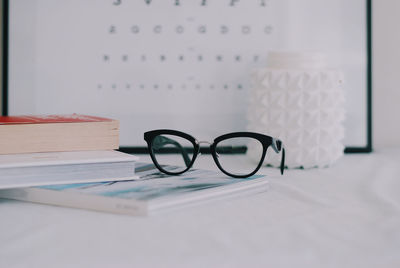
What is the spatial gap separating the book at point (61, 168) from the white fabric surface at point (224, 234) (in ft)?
0.11

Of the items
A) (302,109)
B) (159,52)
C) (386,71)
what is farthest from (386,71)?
(159,52)

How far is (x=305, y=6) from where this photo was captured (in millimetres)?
1122

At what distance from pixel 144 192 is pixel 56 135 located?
8.0 inches

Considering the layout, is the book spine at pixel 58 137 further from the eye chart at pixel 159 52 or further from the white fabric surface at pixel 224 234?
the eye chart at pixel 159 52

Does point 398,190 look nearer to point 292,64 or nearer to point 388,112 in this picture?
point 292,64

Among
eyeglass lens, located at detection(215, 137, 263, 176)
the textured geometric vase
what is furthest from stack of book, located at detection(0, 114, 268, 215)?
the textured geometric vase

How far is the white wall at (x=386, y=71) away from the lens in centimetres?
120

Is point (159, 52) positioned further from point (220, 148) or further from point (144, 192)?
point (144, 192)

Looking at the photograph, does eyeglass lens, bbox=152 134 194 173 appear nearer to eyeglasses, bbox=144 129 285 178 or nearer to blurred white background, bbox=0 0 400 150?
eyeglasses, bbox=144 129 285 178

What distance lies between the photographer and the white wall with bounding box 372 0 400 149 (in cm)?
120

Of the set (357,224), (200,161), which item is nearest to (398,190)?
(357,224)

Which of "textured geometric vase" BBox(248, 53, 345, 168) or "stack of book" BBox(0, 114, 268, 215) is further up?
"textured geometric vase" BBox(248, 53, 345, 168)

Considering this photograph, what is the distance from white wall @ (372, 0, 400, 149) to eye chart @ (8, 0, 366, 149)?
0.30ft

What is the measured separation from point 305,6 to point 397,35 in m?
0.24
